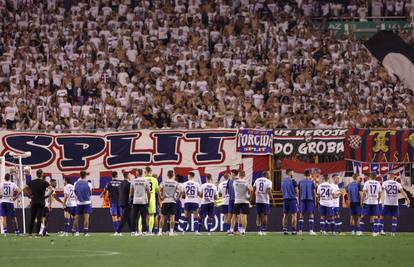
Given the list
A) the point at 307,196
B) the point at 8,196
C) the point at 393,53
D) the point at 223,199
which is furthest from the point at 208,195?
the point at 393,53

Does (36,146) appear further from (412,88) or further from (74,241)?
(412,88)

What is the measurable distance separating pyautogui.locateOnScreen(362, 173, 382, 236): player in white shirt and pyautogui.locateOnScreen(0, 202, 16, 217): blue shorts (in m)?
11.7

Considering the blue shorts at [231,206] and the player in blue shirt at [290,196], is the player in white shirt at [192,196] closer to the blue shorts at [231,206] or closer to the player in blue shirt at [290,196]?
the blue shorts at [231,206]

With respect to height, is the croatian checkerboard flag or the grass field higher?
the croatian checkerboard flag

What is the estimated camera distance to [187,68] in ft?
151

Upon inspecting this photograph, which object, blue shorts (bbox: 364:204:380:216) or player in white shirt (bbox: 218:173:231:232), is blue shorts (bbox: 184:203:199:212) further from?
blue shorts (bbox: 364:204:380:216)

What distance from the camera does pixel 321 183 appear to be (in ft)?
126

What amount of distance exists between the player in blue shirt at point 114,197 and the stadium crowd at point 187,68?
5317 mm

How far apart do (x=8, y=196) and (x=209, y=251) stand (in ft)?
41.7

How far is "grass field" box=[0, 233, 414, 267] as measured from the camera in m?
23.8

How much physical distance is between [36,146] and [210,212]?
25.3 ft

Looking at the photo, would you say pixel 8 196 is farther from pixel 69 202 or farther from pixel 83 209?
pixel 83 209

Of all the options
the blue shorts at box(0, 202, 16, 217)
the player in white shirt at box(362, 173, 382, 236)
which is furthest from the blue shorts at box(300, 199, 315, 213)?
the blue shorts at box(0, 202, 16, 217)

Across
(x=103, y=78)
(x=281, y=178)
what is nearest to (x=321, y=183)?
(x=281, y=178)
